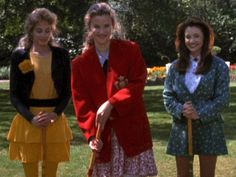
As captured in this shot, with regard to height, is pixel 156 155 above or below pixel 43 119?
below

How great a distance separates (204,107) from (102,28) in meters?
0.96

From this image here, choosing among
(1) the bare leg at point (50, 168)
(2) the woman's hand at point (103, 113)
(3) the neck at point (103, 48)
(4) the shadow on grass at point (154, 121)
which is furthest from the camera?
(4) the shadow on grass at point (154, 121)

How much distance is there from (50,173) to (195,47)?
1.50 metres

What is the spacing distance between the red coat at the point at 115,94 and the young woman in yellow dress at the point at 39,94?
31 centimetres

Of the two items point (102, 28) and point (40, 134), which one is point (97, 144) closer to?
point (40, 134)

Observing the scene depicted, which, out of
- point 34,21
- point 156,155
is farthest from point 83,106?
point 156,155

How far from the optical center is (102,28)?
423cm

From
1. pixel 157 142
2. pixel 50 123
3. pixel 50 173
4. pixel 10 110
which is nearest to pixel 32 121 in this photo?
pixel 50 123

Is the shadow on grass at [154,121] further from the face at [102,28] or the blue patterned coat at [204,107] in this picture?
the face at [102,28]

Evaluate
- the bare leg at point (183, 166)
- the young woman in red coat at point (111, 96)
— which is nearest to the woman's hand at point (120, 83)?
the young woman in red coat at point (111, 96)

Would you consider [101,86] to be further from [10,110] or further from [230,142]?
[10,110]

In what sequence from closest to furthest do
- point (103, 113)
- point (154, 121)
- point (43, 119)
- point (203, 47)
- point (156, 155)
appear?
1. point (103, 113)
2. point (43, 119)
3. point (203, 47)
4. point (156, 155)
5. point (154, 121)

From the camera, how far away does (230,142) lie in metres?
8.63

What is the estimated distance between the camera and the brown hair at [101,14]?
427 cm
